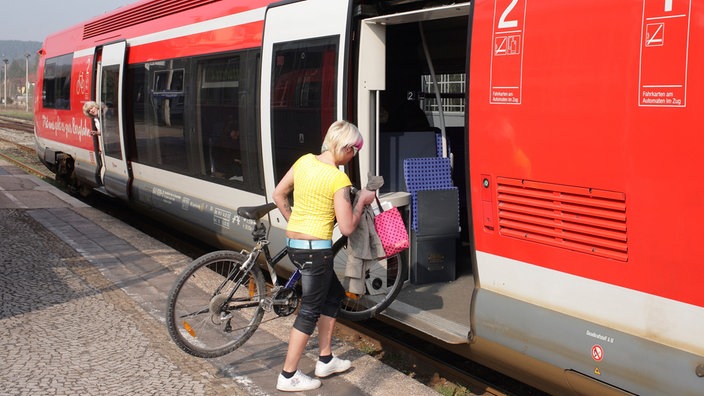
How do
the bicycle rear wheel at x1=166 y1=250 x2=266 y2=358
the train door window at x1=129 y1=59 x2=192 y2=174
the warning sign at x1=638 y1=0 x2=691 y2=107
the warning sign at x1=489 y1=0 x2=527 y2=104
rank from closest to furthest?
1. the warning sign at x1=638 y1=0 x2=691 y2=107
2. the warning sign at x1=489 y1=0 x2=527 y2=104
3. the bicycle rear wheel at x1=166 y1=250 x2=266 y2=358
4. the train door window at x1=129 y1=59 x2=192 y2=174

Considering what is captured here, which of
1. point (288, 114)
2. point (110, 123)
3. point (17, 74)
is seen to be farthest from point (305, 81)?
point (17, 74)

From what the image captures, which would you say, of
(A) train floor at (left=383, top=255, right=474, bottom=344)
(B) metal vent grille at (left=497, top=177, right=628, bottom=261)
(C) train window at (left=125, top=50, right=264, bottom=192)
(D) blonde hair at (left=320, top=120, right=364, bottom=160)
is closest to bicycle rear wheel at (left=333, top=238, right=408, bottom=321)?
(A) train floor at (left=383, top=255, right=474, bottom=344)

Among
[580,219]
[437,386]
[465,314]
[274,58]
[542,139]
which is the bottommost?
[437,386]

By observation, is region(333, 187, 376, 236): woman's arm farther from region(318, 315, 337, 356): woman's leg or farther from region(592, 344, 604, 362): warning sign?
region(592, 344, 604, 362): warning sign

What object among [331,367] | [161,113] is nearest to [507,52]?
[331,367]

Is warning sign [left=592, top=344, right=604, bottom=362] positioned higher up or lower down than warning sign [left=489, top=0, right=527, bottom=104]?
lower down

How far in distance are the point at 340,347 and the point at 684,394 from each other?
2692 mm

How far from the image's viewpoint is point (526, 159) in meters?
4.05

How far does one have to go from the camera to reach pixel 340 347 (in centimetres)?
557

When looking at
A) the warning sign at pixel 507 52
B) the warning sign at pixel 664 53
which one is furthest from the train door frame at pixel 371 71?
the warning sign at pixel 664 53

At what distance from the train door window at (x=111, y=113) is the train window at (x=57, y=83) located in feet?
8.69

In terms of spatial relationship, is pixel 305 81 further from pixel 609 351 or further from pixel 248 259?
pixel 609 351

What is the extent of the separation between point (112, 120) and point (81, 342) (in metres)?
6.27

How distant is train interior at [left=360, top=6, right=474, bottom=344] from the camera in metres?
5.32
